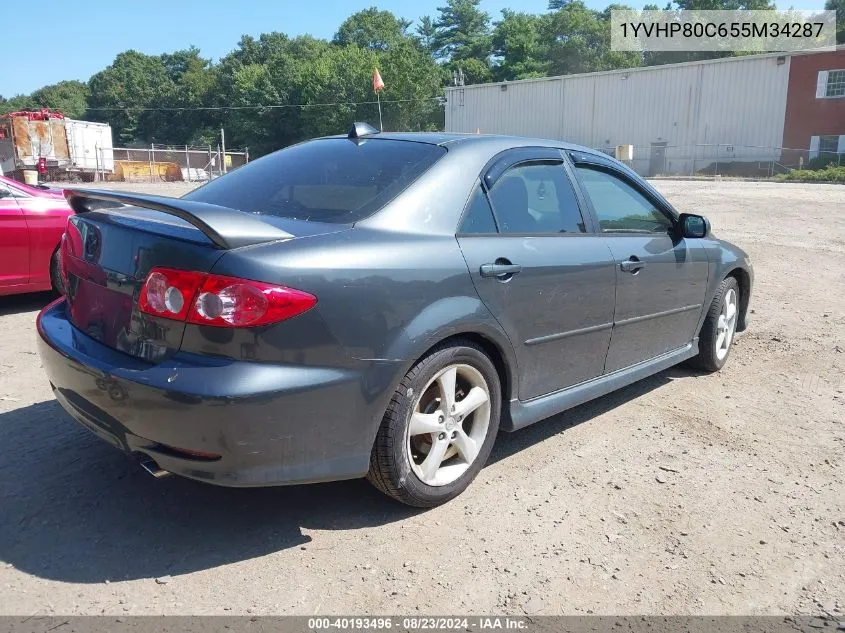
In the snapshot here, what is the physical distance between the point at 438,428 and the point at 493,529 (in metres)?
0.47

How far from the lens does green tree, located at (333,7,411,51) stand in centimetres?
9725

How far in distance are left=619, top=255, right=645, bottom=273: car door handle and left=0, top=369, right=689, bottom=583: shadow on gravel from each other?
1789 millimetres

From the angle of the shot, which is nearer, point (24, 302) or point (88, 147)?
point (24, 302)

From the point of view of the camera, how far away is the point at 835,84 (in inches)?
1475

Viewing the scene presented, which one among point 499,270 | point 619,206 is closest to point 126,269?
point 499,270

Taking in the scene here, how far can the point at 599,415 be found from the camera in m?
4.21

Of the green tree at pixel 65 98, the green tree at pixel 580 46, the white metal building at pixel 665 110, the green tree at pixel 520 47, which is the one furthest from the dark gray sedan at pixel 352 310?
the green tree at pixel 65 98

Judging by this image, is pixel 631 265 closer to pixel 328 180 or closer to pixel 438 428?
pixel 438 428

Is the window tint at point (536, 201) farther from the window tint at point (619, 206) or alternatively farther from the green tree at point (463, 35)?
the green tree at point (463, 35)

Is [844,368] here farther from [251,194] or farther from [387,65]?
[387,65]

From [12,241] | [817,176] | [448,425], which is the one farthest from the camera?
[817,176]

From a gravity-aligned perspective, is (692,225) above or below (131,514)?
above

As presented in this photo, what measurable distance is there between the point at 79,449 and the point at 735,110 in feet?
146

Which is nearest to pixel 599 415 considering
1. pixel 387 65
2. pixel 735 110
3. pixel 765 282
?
pixel 765 282
